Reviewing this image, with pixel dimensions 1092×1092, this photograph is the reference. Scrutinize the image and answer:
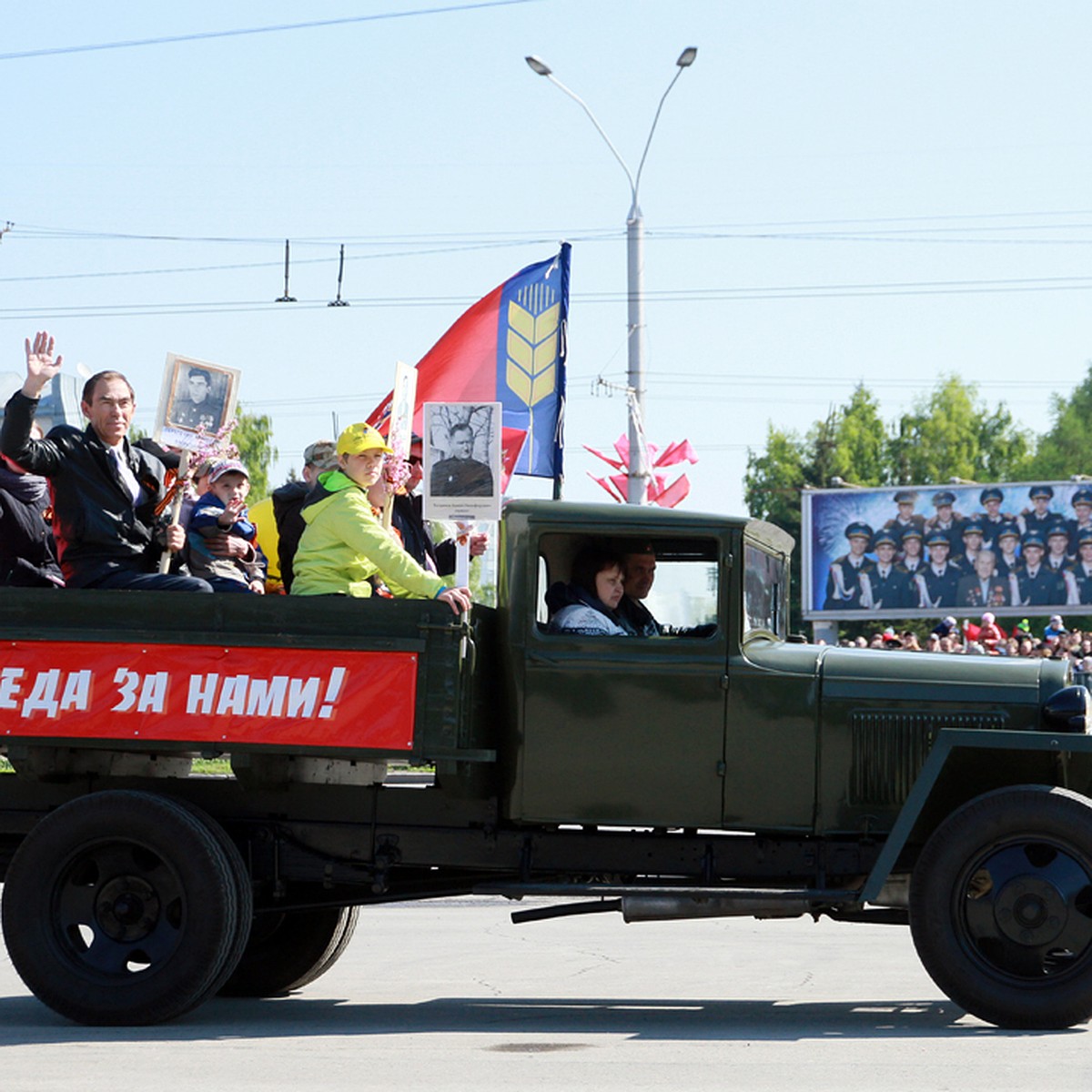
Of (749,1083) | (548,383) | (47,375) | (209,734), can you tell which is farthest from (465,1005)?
(548,383)

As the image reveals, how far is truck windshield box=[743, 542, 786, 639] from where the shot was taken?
23.7 ft

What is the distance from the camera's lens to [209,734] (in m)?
7.03

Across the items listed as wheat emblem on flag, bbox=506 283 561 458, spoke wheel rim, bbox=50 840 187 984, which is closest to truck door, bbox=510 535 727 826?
spoke wheel rim, bbox=50 840 187 984

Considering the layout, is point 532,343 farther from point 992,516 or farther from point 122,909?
point 992,516

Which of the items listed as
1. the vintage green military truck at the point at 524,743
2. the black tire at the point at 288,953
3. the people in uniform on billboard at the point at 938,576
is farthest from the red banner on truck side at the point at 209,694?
the people in uniform on billboard at the point at 938,576

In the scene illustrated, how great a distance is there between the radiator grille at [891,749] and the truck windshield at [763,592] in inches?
23.2

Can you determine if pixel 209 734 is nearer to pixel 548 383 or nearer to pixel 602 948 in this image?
pixel 602 948

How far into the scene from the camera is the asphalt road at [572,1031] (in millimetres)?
5777

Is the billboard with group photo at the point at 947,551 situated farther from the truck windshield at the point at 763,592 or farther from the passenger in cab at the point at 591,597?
the passenger in cab at the point at 591,597

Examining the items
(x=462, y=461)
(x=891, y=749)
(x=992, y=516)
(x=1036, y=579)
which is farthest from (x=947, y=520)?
(x=891, y=749)

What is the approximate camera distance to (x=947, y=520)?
4559 centimetres

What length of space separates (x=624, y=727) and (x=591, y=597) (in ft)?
1.90

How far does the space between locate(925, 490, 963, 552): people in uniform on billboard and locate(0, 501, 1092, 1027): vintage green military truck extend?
128 feet

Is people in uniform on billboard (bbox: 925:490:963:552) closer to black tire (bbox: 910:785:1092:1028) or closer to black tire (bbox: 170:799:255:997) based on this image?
black tire (bbox: 910:785:1092:1028)
